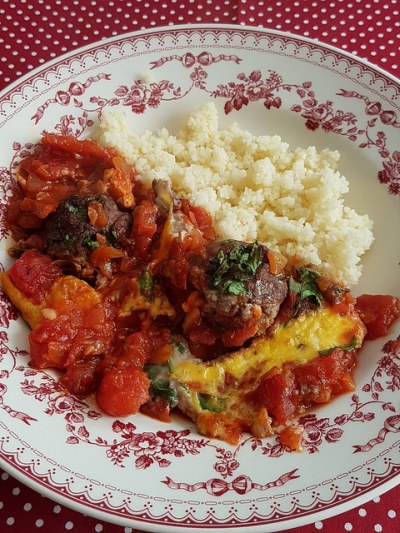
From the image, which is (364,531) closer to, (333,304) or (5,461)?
(333,304)

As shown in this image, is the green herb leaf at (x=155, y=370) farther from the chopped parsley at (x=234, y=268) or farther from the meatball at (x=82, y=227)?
the meatball at (x=82, y=227)

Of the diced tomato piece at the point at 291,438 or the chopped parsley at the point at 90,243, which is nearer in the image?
the diced tomato piece at the point at 291,438

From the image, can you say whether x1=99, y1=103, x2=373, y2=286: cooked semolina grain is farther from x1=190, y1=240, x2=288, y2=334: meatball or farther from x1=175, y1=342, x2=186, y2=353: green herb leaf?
x1=175, y1=342, x2=186, y2=353: green herb leaf

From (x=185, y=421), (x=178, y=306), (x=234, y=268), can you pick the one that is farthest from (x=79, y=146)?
(x=185, y=421)

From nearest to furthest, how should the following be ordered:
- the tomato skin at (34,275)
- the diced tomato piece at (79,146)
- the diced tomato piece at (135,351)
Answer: the diced tomato piece at (135,351)
the tomato skin at (34,275)
the diced tomato piece at (79,146)

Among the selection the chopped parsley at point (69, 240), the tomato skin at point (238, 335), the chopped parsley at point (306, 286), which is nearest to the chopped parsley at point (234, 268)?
the tomato skin at point (238, 335)

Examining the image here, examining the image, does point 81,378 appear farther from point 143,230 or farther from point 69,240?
point 143,230

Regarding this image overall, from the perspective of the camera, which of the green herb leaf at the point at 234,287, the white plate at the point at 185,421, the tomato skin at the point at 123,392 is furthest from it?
the green herb leaf at the point at 234,287
